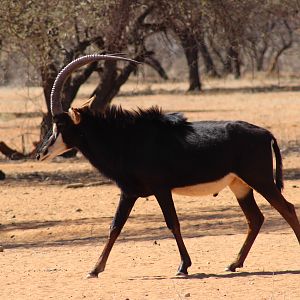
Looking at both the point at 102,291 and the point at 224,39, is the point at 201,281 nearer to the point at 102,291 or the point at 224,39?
the point at 102,291

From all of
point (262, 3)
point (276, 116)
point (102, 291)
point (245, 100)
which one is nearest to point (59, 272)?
point (102, 291)

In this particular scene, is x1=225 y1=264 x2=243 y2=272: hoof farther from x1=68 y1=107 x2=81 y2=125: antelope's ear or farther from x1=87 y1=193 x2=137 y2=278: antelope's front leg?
x1=68 y1=107 x2=81 y2=125: antelope's ear

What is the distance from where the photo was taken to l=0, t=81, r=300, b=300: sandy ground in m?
8.55

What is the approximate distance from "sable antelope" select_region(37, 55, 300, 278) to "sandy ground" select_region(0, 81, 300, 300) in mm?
463

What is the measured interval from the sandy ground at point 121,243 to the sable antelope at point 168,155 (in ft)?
1.52

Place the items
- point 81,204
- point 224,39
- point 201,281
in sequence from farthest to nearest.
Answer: point 224,39, point 81,204, point 201,281

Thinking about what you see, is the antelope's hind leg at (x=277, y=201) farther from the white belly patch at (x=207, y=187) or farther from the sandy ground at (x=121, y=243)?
the sandy ground at (x=121, y=243)

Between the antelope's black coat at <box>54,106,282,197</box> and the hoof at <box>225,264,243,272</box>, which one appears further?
the hoof at <box>225,264,243,272</box>

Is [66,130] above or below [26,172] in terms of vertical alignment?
above

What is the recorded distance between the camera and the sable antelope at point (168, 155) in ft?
30.8

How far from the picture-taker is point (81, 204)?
1546cm

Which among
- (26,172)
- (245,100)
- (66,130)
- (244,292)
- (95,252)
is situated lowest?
(245,100)

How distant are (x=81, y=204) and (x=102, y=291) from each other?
23.1ft

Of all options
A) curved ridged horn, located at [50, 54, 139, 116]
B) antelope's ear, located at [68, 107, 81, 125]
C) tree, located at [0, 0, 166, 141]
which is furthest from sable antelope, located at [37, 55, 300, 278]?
tree, located at [0, 0, 166, 141]
